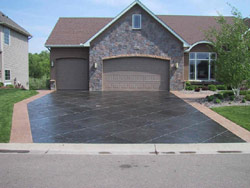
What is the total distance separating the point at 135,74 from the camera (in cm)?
2039

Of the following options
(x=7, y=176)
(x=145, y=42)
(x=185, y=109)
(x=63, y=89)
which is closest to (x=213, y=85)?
→ (x=145, y=42)

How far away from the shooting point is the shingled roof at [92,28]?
21.2m

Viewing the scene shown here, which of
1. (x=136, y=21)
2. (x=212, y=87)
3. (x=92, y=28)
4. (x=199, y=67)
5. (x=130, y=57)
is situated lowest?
(x=212, y=87)

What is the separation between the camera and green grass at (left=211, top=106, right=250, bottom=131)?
9367 millimetres

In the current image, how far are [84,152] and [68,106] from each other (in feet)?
21.5

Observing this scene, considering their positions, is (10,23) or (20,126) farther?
(10,23)

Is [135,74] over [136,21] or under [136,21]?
under

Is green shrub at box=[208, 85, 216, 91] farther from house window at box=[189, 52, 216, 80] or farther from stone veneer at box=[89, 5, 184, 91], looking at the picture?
stone veneer at box=[89, 5, 184, 91]

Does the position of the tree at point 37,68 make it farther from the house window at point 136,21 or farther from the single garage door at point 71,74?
the house window at point 136,21

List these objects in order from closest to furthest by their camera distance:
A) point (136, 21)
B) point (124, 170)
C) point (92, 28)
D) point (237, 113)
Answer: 1. point (124, 170)
2. point (237, 113)
3. point (136, 21)
4. point (92, 28)

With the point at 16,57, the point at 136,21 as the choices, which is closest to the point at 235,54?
the point at 136,21

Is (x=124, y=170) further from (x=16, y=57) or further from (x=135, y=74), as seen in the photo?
(x=16, y=57)

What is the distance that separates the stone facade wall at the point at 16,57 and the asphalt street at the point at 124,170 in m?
20.0

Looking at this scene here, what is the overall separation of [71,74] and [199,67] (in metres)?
10.0
